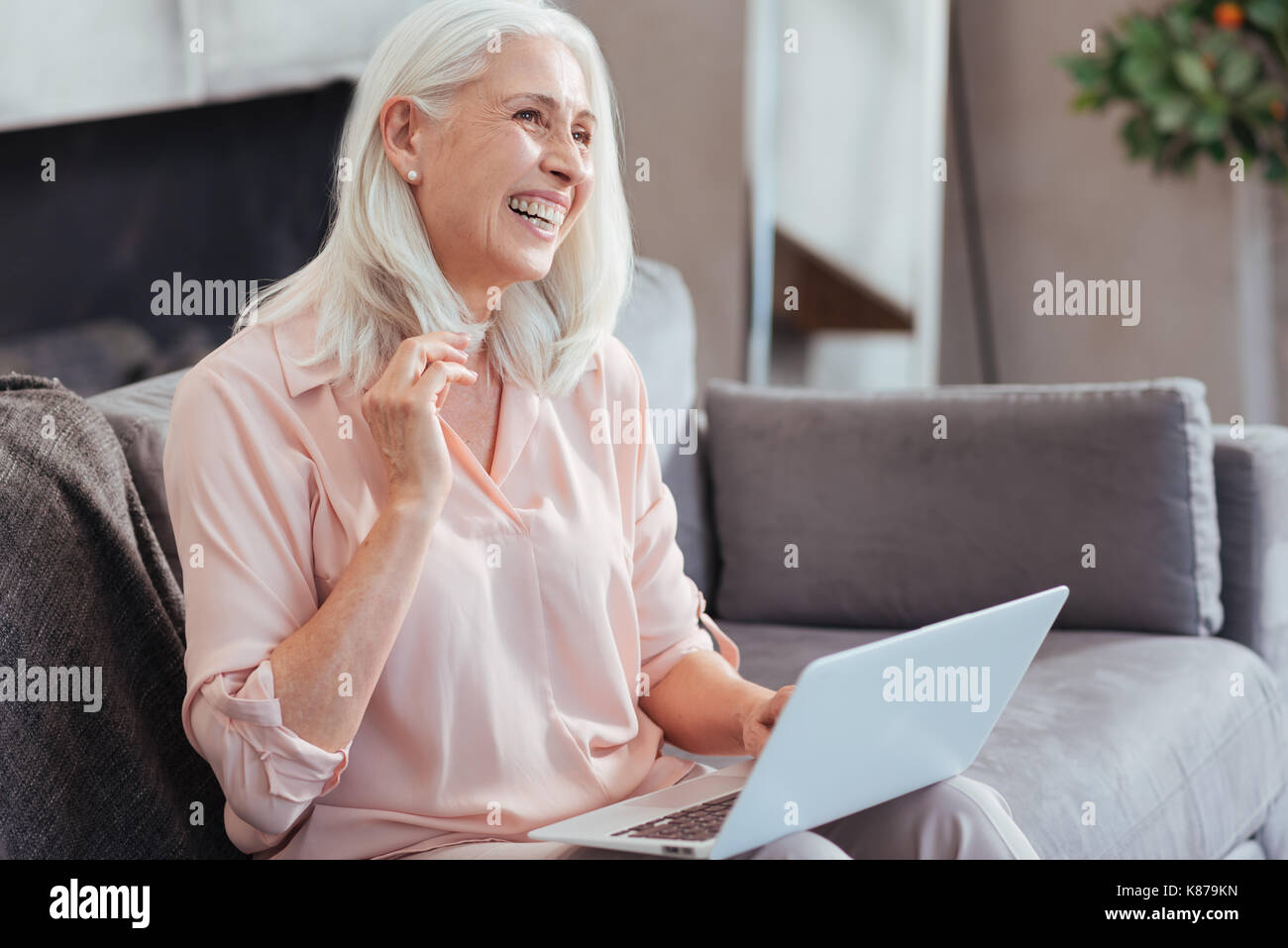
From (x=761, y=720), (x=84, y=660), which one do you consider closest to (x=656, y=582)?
(x=761, y=720)

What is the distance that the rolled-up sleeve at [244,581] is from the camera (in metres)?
0.95

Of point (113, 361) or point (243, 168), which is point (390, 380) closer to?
point (113, 361)

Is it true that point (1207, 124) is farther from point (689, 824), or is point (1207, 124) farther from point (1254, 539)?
point (689, 824)

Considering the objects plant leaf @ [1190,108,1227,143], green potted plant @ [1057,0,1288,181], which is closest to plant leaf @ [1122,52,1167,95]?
green potted plant @ [1057,0,1288,181]

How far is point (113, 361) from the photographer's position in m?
1.73

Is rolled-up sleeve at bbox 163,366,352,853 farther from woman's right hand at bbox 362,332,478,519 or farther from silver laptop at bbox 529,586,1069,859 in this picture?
silver laptop at bbox 529,586,1069,859

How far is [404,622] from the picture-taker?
1040 mm

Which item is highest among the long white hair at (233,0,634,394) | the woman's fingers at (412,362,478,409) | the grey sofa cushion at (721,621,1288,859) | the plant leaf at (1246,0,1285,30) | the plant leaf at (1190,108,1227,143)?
the plant leaf at (1246,0,1285,30)

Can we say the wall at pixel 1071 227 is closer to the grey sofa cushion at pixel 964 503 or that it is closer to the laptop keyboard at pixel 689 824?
the grey sofa cushion at pixel 964 503

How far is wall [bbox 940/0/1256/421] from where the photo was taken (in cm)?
318

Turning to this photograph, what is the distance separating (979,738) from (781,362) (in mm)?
2185

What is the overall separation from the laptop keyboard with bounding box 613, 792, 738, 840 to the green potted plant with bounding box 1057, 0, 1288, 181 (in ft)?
8.16

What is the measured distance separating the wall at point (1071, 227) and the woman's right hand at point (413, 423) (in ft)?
8.70

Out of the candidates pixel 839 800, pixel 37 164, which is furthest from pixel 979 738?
pixel 37 164
